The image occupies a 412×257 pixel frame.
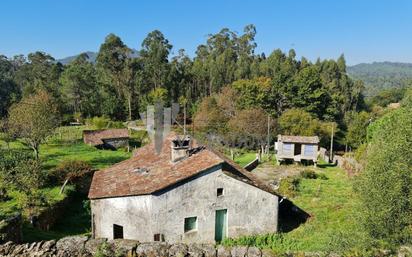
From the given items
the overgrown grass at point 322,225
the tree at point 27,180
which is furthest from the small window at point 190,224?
the tree at point 27,180

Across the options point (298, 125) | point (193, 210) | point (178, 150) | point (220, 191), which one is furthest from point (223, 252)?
point (298, 125)

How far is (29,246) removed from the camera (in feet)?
25.9

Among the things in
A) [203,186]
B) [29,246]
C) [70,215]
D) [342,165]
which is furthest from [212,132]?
[29,246]

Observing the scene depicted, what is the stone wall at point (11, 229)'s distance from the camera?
11.8 meters

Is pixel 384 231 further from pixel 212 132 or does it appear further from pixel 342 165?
pixel 212 132

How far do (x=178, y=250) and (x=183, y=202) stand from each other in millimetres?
8424

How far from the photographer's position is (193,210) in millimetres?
16047

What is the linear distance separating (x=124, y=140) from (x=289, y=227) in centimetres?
3463

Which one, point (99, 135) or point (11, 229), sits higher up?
point (99, 135)

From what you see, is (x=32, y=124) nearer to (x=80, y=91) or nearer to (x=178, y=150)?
(x=178, y=150)

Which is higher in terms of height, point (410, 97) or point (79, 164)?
point (410, 97)

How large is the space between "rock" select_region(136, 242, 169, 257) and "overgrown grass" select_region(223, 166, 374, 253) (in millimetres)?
4809

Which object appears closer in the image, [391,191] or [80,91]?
[391,191]

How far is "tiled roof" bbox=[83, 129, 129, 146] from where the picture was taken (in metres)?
46.6
